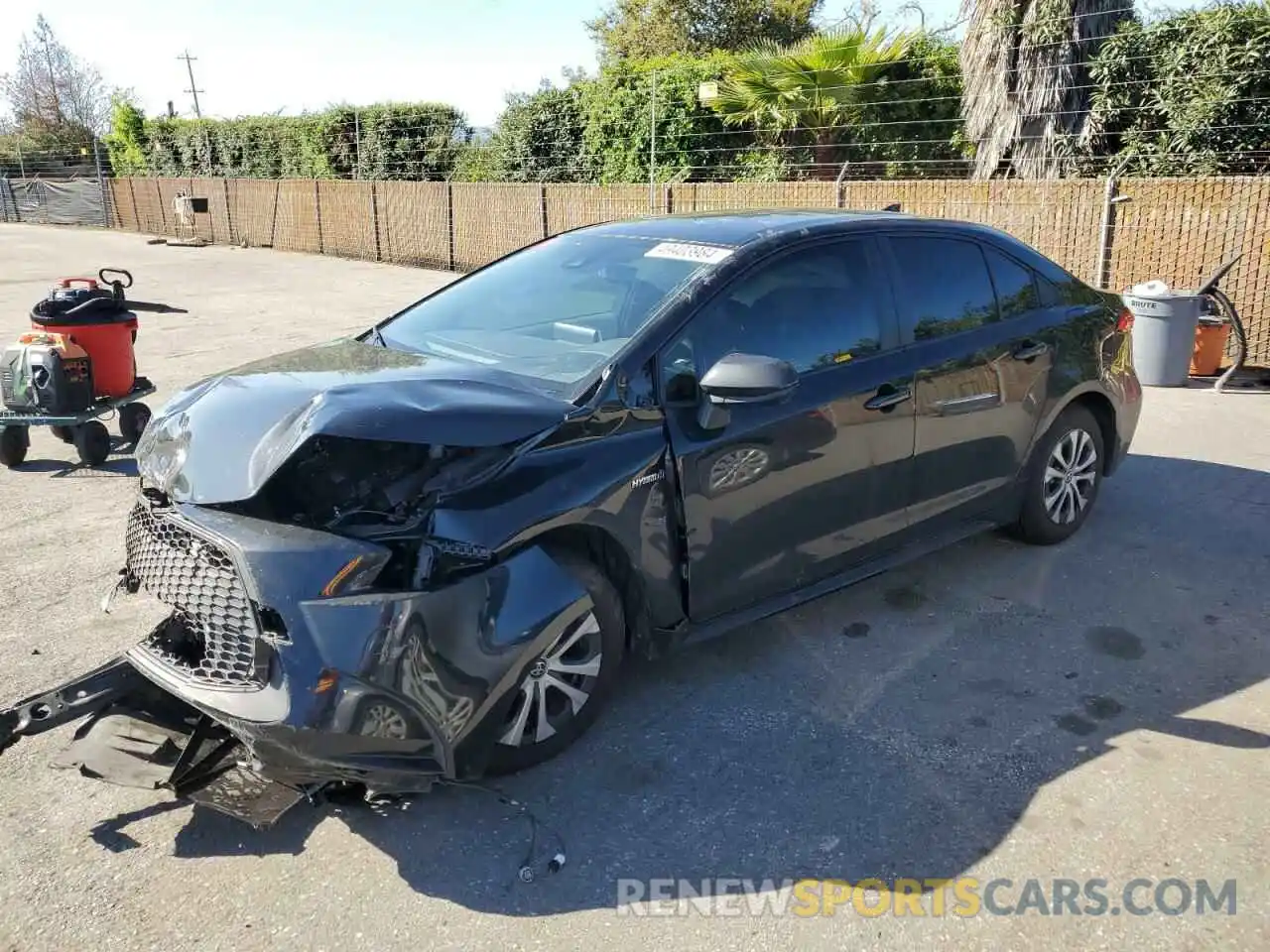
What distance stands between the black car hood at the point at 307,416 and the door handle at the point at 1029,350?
2.43 metres

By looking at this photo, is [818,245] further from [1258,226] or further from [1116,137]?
[1116,137]

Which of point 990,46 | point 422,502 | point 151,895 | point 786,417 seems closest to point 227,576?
point 422,502

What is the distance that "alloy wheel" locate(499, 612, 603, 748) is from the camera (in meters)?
3.18

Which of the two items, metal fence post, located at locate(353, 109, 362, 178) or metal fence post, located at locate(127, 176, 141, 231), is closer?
metal fence post, located at locate(353, 109, 362, 178)

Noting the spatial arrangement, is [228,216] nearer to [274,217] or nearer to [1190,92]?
[274,217]

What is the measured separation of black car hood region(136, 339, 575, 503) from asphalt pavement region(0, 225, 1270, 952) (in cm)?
106

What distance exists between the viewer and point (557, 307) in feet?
13.3

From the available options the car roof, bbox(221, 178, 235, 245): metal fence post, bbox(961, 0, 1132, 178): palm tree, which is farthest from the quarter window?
bbox(221, 178, 235, 245): metal fence post

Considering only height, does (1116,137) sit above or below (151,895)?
above

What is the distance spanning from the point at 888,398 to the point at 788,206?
604 cm

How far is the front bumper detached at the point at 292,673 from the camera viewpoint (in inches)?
107

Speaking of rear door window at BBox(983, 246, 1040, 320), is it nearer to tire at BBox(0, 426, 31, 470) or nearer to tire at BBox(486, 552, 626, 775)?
tire at BBox(486, 552, 626, 775)

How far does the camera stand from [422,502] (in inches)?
115

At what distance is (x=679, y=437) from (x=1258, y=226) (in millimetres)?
8111
